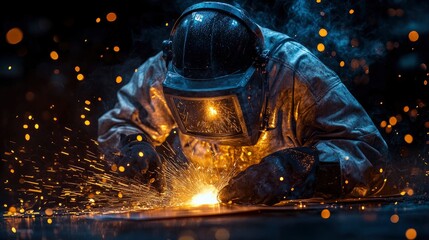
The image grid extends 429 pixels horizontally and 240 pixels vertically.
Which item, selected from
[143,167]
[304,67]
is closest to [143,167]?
[143,167]

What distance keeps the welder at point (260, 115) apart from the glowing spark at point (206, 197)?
190mm

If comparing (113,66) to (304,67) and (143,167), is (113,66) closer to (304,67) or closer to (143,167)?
(143,167)

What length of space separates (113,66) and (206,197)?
1992mm

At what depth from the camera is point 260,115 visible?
379 centimetres

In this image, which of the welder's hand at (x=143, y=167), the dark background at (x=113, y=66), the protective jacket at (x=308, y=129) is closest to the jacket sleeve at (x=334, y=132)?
the protective jacket at (x=308, y=129)

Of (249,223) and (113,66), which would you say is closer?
(249,223)

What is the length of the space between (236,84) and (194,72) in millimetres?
232

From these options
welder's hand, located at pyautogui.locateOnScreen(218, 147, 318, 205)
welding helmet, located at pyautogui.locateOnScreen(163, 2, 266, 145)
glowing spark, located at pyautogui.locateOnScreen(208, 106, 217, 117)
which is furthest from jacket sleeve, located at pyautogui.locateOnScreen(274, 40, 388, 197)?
glowing spark, located at pyautogui.locateOnScreen(208, 106, 217, 117)

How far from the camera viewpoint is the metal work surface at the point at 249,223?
249 cm

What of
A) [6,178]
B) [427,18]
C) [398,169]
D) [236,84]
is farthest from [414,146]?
[6,178]

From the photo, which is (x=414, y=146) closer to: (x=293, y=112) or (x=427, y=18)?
(x=427, y=18)

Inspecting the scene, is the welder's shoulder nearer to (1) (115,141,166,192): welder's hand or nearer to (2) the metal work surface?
(2) the metal work surface

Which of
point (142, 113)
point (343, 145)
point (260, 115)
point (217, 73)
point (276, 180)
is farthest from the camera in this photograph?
point (142, 113)

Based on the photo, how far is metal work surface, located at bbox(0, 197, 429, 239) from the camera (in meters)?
2.49
